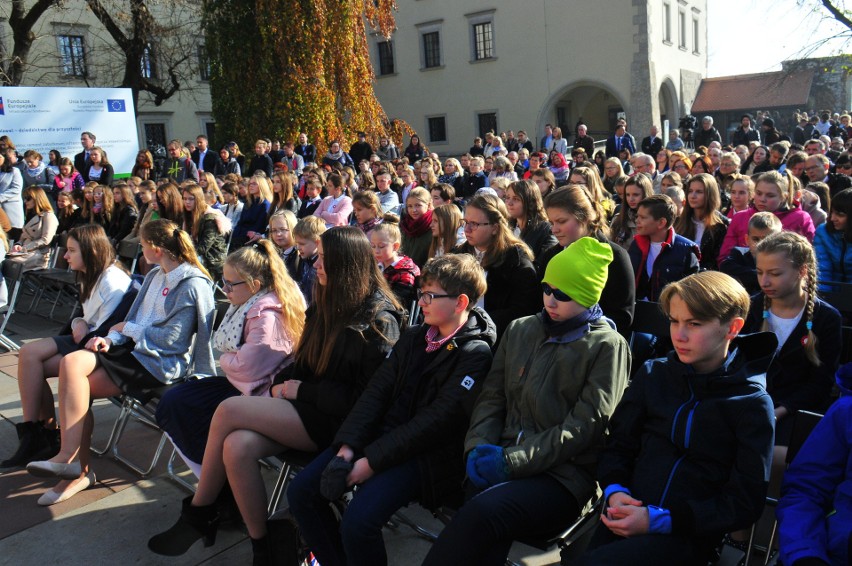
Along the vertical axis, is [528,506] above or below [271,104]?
below

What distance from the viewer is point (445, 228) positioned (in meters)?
5.62

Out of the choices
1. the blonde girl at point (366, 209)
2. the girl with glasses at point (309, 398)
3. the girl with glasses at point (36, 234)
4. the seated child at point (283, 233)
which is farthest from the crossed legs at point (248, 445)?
the girl with glasses at point (36, 234)

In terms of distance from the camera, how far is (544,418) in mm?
2752

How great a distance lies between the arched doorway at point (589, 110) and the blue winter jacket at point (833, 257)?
26.6m

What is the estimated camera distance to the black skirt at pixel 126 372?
4141mm

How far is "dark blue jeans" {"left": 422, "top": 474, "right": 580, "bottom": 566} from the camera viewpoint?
2477mm

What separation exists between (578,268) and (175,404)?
2.20 meters

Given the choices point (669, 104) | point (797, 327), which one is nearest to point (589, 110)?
point (669, 104)

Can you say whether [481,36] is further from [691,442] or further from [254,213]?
[691,442]

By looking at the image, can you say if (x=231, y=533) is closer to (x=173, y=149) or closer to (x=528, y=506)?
(x=528, y=506)

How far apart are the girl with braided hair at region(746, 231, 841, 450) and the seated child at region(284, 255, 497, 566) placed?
1.28 meters

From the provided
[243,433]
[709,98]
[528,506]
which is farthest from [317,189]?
[709,98]

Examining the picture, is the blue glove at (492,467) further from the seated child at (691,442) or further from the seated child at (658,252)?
the seated child at (658,252)

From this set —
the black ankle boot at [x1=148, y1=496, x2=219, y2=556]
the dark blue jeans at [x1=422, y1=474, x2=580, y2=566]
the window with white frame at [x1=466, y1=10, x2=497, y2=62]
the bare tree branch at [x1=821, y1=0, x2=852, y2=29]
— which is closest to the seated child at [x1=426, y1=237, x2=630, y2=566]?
the dark blue jeans at [x1=422, y1=474, x2=580, y2=566]
